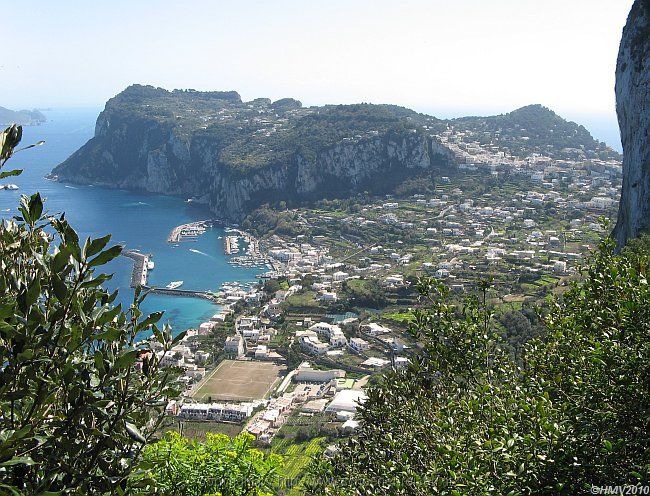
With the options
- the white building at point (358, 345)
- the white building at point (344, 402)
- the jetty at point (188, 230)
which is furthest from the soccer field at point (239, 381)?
the jetty at point (188, 230)

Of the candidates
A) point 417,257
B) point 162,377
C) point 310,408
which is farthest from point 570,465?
point 417,257

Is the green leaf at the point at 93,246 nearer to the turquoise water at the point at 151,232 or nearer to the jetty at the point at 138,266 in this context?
the turquoise water at the point at 151,232

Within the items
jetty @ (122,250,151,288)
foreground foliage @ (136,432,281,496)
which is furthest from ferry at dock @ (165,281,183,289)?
foreground foliage @ (136,432,281,496)

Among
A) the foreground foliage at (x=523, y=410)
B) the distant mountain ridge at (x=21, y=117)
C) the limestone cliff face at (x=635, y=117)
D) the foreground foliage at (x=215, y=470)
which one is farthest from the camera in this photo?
the distant mountain ridge at (x=21, y=117)

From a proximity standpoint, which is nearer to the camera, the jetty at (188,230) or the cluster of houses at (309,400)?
the cluster of houses at (309,400)

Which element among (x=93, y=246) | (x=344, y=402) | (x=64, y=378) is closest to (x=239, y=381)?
(x=344, y=402)

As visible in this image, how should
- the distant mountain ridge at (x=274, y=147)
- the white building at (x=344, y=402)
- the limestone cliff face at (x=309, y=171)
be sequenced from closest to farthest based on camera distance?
the white building at (x=344, y=402), the limestone cliff face at (x=309, y=171), the distant mountain ridge at (x=274, y=147)

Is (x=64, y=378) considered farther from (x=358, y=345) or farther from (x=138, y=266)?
(x=138, y=266)
